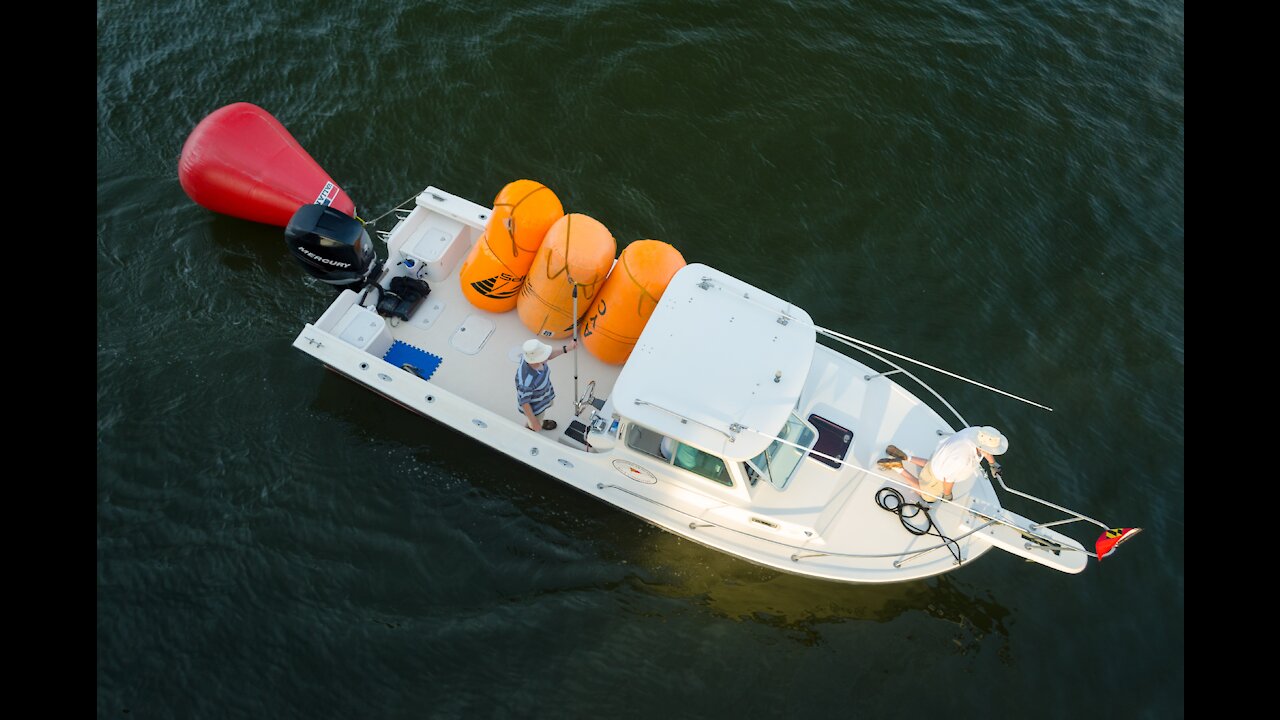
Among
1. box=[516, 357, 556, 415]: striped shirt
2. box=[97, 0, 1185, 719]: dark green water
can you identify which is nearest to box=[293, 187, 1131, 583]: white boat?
box=[516, 357, 556, 415]: striped shirt

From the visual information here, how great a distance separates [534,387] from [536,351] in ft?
1.39

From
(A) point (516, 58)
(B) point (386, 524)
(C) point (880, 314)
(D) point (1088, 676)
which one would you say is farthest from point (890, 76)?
(B) point (386, 524)

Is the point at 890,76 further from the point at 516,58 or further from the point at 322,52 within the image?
the point at 322,52

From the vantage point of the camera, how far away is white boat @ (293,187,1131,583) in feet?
21.3

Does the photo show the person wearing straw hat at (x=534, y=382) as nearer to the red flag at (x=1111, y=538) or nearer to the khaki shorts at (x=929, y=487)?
the khaki shorts at (x=929, y=487)

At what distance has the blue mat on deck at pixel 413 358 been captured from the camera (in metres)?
7.74

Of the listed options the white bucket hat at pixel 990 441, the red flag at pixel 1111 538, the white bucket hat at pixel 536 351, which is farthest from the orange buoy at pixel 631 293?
the red flag at pixel 1111 538

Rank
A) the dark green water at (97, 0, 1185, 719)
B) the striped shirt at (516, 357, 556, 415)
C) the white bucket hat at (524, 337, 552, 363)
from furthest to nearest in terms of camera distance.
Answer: the dark green water at (97, 0, 1185, 719)
the striped shirt at (516, 357, 556, 415)
the white bucket hat at (524, 337, 552, 363)

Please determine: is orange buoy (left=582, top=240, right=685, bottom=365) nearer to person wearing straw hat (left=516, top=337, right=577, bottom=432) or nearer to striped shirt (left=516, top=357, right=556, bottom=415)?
person wearing straw hat (left=516, top=337, right=577, bottom=432)

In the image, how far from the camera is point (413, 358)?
7.80 meters

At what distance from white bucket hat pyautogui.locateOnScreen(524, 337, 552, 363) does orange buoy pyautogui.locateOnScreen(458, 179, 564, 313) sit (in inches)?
53.7

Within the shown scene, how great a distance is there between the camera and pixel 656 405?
634cm

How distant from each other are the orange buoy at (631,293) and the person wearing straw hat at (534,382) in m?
0.43

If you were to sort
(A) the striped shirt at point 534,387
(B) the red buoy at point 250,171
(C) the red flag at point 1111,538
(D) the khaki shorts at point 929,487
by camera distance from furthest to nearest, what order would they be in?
(B) the red buoy at point 250,171 < (D) the khaki shorts at point 929,487 < (A) the striped shirt at point 534,387 < (C) the red flag at point 1111,538
